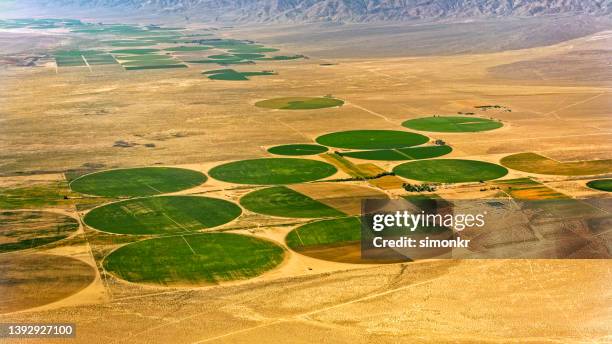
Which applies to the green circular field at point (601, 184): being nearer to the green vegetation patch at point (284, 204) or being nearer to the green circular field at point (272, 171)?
the green circular field at point (272, 171)

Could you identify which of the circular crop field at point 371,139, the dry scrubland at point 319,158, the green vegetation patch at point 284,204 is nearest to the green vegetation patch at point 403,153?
the dry scrubland at point 319,158

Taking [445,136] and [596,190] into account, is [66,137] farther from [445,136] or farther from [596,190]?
[596,190]

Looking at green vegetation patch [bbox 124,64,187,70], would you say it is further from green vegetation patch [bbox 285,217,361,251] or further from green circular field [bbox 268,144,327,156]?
green vegetation patch [bbox 285,217,361,251]

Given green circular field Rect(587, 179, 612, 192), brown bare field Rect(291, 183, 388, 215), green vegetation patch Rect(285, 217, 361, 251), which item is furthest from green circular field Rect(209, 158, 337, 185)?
green circular field Rect(587, 179, 612, 192)

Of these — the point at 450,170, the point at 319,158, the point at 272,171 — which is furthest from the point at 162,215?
the point at 450,170

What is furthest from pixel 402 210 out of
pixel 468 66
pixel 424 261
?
pixel 468 66
